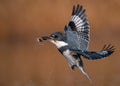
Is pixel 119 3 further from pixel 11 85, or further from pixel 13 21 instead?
pixel 11 85

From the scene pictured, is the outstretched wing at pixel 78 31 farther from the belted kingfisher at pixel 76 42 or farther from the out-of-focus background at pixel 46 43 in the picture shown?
the out-of-focus background at pixel 46 43

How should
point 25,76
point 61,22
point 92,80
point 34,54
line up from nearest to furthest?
point 92,80
point 25,76
point 34,54
point 61,22

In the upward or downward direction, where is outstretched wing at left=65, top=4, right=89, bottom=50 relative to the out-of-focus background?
upward

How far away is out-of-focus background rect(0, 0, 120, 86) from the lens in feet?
37.2

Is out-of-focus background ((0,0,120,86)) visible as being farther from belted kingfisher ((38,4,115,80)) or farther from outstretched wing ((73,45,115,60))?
outstretched wing ((73,45,115,60))

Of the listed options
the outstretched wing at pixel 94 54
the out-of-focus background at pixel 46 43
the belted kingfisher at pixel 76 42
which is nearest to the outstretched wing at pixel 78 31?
the belted kingfisher at pixel 76 42

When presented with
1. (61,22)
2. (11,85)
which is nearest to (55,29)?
(61,22)

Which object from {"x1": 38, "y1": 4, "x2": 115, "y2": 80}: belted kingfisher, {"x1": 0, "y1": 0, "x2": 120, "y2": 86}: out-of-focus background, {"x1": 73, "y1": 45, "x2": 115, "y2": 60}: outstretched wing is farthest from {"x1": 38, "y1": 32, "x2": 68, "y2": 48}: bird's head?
{"x1": 0, "y1": 0, "x2": 120, "y2": 86}: out-of-focus background

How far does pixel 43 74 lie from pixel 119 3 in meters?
2.66

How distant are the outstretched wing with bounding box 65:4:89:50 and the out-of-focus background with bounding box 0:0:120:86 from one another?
1.37m

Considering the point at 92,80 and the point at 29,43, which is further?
the point at 29,43

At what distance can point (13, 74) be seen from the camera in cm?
1190

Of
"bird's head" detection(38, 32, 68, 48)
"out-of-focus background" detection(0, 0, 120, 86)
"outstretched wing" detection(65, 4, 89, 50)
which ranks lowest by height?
"out-of-focus background" detection(0, 0, 120, 86)

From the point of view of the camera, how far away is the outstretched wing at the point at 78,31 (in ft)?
28.7
